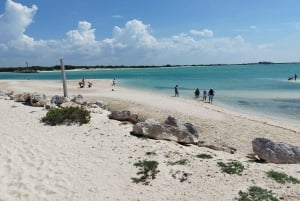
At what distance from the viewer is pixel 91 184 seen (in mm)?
8336

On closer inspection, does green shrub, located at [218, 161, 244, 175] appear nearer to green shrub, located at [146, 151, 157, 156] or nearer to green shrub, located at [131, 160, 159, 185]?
green shrub, located at [131, 160, 159, 185]

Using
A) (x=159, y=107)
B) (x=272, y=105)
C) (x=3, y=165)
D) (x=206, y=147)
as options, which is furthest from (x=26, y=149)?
(x=272, y=105)

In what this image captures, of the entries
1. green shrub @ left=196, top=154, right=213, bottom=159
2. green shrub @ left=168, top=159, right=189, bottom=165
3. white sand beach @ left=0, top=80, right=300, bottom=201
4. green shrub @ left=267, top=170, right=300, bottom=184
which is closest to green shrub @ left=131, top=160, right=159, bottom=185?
white sand beach @ left=0, top=80, right=300, bottom=201

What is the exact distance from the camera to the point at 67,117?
13875 millimetres

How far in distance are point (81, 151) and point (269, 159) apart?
5.66m

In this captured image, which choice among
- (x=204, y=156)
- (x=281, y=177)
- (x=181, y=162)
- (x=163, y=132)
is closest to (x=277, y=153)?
(x=281, y=177)

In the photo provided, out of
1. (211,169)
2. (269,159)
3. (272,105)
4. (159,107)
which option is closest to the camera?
(211,169)

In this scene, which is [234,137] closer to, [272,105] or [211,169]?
[211,169]

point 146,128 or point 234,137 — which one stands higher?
point 146,128

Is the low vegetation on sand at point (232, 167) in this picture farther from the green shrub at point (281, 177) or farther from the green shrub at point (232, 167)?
the green shrub at point (281, 177)

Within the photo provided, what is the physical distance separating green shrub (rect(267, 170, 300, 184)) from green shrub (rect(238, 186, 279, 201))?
73 cm

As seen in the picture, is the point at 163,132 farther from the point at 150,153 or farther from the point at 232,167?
the point at 232,167

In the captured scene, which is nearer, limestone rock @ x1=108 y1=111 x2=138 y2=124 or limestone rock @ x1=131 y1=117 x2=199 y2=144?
limestone rock @ x1=131 y1=117 x2=199 y2=144

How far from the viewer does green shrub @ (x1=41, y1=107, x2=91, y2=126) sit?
13.7 meters
